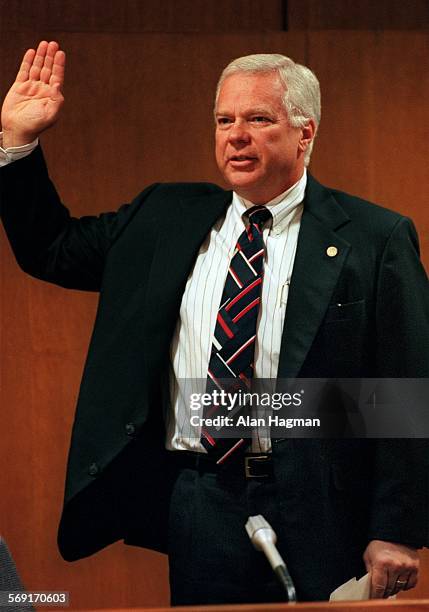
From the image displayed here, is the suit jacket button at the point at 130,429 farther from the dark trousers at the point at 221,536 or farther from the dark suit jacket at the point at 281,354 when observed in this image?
the dark trousers at the point at 221,536

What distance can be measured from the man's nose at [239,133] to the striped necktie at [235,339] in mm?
219

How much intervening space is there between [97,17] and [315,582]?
5.09 ft

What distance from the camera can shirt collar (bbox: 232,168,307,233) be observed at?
2.38 metres

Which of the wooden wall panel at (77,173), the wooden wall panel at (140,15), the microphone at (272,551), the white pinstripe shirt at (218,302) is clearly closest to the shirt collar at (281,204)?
the white pinstripe shirt at (218,302)

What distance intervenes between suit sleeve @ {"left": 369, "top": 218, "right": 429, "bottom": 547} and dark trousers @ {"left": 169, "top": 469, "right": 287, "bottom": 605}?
232 mm

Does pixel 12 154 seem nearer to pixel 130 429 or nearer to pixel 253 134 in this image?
pixel 253 134

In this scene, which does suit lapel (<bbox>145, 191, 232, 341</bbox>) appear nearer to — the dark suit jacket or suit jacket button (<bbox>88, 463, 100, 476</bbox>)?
the dark suit jacket

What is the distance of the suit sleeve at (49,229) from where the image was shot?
2.41 metres

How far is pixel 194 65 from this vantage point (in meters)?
2.97

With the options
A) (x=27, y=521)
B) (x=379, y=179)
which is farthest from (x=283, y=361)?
(x=27, y=521)

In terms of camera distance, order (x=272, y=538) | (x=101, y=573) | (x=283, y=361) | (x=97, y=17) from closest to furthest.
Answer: (x=272, y=538) < (x=283, y=361) < (x=97, y=17) < (x=101, y=573)

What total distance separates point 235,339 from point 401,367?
0.35 metres

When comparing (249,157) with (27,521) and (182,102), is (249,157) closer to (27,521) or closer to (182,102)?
(182,102)

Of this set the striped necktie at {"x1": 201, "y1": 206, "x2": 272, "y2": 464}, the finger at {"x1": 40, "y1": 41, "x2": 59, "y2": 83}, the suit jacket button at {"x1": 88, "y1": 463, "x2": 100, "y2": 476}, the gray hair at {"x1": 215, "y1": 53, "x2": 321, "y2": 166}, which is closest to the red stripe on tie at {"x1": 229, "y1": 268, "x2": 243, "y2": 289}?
the striped necktie at {"x1": 201, "y1": 206, "x2": 272, "y2": 464}
